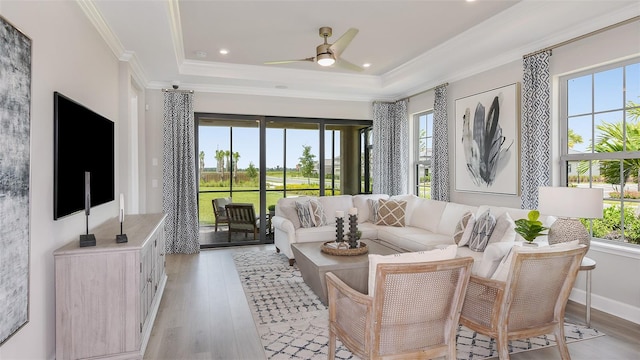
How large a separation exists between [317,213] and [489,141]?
255cm

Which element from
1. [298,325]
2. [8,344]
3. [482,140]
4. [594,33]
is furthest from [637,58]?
[8,344]

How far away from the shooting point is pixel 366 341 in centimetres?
193

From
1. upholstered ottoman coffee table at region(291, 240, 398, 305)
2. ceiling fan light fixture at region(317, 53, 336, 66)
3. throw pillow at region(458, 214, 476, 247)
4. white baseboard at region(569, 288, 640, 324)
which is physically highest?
ceiling fan light fixture at region(317, 53, 336, 66)

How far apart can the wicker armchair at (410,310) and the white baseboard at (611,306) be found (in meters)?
2.32

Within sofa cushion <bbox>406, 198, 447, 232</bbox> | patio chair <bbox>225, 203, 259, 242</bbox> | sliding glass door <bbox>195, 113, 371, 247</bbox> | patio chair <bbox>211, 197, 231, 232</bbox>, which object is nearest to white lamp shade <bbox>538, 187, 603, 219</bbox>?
sofa cushion <bbox>406, 198, 447, 232</bbox>

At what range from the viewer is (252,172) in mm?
6438

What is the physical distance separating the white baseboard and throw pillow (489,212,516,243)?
0.91 meters

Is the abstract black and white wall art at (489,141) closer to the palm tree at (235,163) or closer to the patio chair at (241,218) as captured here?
the patio chair at (241,218)

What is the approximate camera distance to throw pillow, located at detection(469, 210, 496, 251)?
3.75 meters

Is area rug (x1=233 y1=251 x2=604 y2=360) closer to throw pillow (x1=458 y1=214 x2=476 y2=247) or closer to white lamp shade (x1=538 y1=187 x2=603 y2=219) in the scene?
white lamp shade (x1=538 y1=187 x2=603 y2=219)

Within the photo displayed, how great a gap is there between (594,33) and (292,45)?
10.7ft

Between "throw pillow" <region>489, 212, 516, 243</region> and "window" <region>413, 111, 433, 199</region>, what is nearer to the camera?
"throw pillow" <region>489, 212, 516, 243</region>

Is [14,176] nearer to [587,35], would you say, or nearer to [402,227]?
[402,227]

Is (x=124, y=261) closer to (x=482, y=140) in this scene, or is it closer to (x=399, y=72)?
(x=482, y=140)
